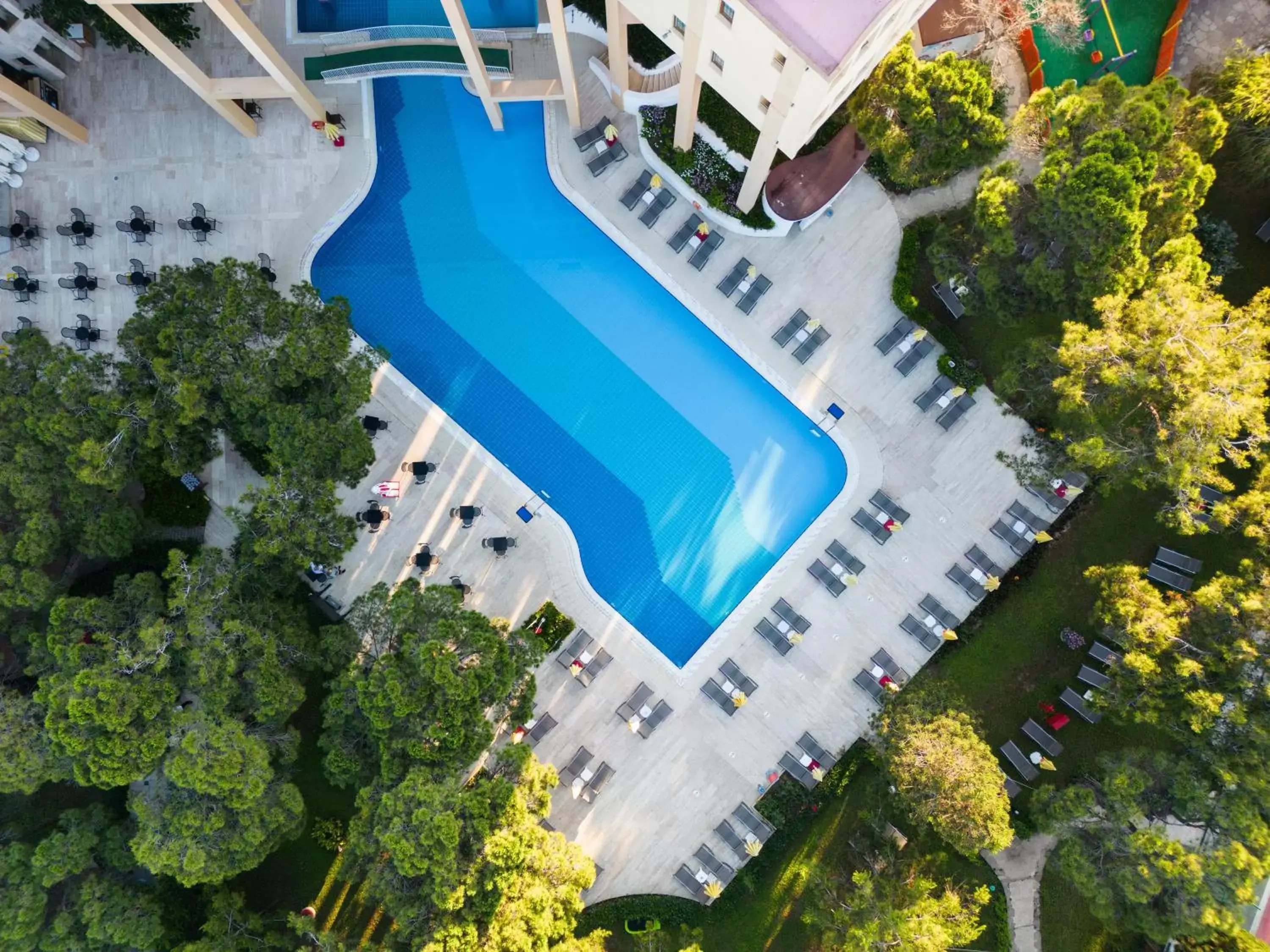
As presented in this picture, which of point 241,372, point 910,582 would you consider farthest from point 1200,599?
point 241,372

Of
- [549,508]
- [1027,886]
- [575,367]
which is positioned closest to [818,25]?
[575,367]

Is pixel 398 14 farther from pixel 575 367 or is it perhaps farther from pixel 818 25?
pixel 818 25

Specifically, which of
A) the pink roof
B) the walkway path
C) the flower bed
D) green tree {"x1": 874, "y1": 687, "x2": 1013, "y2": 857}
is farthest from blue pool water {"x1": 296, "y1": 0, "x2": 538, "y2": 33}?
the walkway path

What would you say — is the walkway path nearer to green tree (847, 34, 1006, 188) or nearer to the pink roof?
green tree (847, 34, 1006, 188)

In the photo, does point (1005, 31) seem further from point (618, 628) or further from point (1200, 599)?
point (618, 628)

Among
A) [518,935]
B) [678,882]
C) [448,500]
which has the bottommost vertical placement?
[518,935]

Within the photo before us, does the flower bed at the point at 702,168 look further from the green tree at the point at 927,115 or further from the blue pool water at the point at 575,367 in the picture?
the green tree at the point at 927,115
